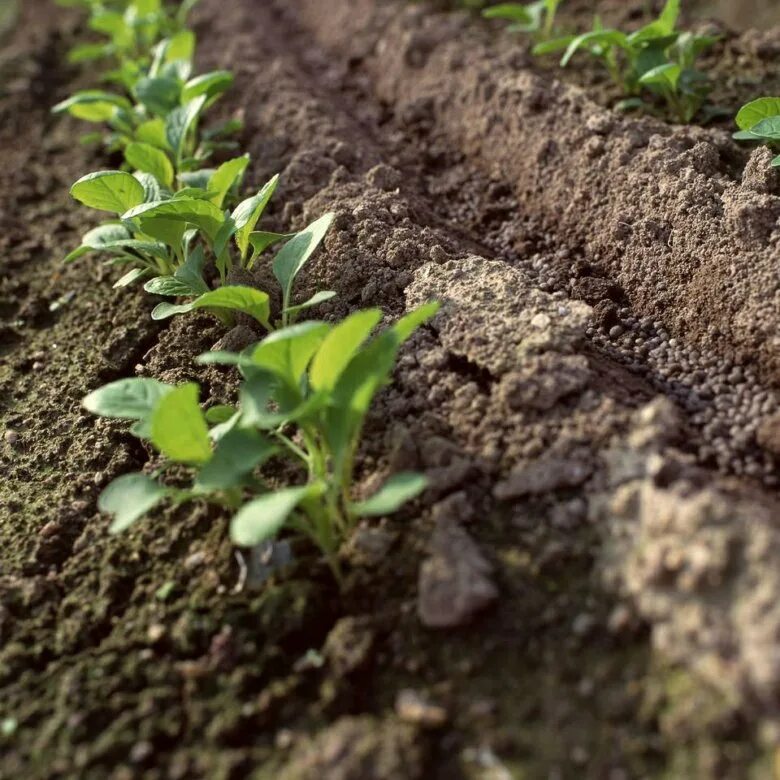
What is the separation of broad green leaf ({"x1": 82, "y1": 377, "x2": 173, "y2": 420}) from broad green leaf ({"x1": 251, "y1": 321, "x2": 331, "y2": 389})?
23 cm

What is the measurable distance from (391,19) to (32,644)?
342cm

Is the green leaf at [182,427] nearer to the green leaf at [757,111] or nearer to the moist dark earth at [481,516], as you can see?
the moist dark earth at [481,516]

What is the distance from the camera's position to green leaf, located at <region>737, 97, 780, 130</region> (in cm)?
227

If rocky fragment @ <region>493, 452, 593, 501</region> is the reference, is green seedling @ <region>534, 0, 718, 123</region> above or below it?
above

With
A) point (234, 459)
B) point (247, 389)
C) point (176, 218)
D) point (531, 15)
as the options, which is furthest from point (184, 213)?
point (531, 15)

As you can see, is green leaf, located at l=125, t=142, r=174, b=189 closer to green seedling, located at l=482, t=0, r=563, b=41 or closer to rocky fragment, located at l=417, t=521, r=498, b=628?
green seedling, located at l=482, t=0, r=563, b=41

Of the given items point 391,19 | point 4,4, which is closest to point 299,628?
point 391,19

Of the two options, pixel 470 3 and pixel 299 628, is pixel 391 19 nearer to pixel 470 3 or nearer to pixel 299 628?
pixel 470 3

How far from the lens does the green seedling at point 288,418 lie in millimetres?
1584

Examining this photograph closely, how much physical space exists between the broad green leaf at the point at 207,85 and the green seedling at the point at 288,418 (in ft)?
5.31

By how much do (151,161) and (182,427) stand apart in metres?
1.36

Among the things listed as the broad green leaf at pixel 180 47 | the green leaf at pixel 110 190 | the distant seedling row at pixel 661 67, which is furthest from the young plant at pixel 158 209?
the distant seedling row at pixel 661 67

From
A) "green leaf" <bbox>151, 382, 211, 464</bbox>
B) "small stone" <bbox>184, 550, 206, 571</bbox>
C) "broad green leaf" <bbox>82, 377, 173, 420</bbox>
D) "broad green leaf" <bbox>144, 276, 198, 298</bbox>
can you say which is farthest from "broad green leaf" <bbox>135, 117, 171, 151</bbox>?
"small stone" <bbox>184, 550, 206, 571</bbox>

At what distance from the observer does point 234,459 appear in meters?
1.64
